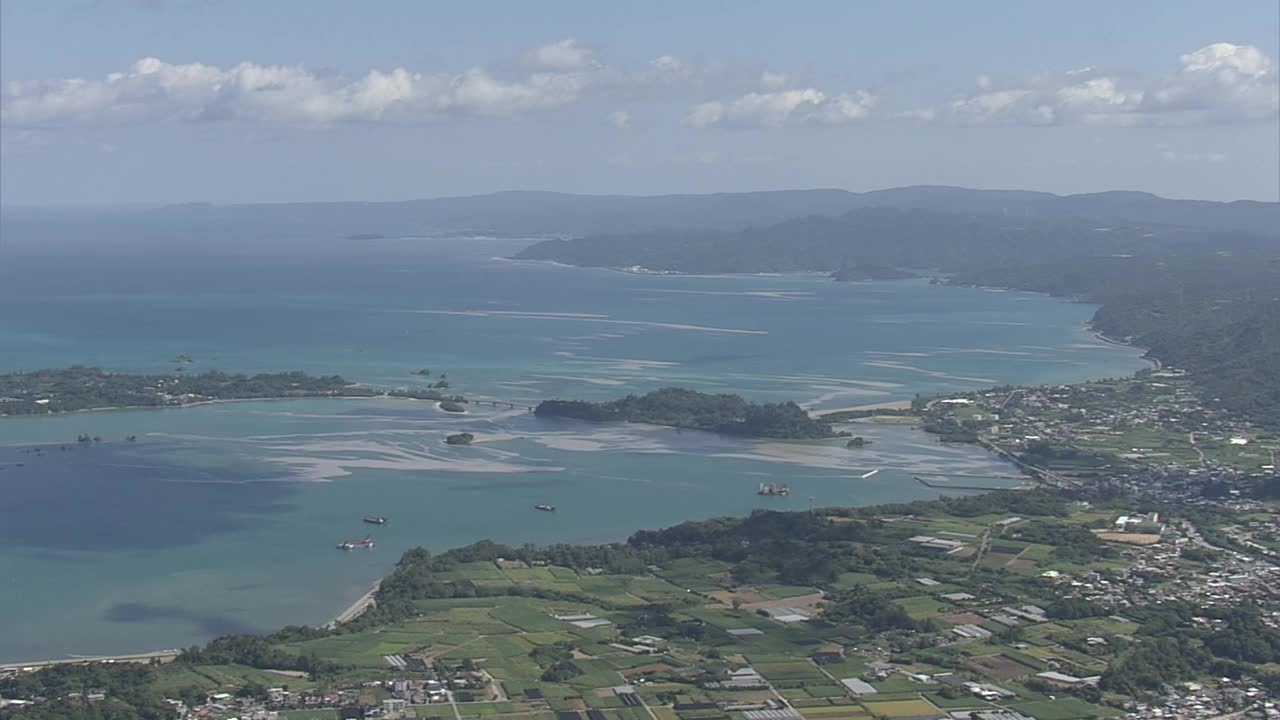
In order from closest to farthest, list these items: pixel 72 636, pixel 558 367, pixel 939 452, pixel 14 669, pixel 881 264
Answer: pixel 14 669 < pixel 72 636 < pixel 939 452 < pixel 558 367 < pixel 881 264

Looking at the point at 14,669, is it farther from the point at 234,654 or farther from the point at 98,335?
the point at 98,335

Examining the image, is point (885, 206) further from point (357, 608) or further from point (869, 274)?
point (357, 608)

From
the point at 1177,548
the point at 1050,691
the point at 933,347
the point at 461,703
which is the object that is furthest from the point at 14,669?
the point at 933,347

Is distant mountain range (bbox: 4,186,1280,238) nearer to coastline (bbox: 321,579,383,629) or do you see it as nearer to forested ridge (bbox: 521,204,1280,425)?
forested ridge (bbox: 521,204,1280,425)

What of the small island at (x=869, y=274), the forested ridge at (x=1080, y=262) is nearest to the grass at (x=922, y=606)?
the forested ridge at (x=1080, y=262)

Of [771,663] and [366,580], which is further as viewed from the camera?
[366,580]
